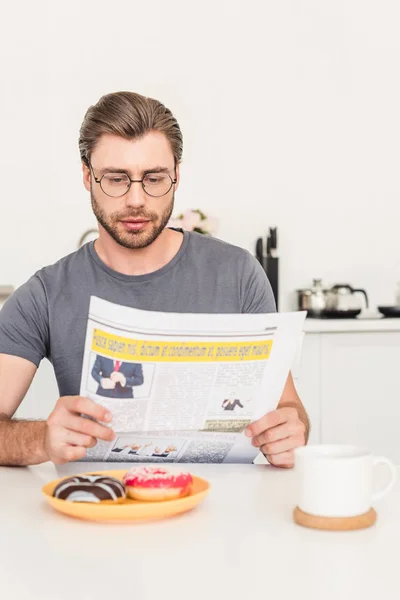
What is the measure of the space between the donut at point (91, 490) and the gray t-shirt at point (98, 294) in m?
0.66

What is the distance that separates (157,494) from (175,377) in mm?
204

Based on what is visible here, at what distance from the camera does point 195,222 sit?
359 cm

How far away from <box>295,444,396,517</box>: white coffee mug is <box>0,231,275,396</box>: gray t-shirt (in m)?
0.84

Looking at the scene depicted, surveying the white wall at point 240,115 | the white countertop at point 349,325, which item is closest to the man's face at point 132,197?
the white countertop at point 349,325

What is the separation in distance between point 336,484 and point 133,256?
0.95m

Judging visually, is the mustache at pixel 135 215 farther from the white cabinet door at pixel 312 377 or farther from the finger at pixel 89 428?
the white cabinet door at pixel 312 377

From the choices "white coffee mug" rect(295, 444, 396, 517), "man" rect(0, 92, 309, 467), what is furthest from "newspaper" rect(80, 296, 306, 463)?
"man" rect(0, 92, 309, 467)

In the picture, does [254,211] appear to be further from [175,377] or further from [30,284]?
[175,377]

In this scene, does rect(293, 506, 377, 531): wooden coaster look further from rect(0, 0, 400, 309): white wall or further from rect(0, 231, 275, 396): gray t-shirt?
rect(0, 0, 400, 309): white wall

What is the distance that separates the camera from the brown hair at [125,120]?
72.0 inches

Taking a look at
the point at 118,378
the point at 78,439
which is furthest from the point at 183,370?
the point at 78,439

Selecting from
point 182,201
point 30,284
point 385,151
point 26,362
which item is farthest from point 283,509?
point 385,151

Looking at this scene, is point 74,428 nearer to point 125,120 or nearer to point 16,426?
point 16,426

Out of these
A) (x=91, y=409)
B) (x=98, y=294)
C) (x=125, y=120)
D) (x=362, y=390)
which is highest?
(x=125, y=120)
